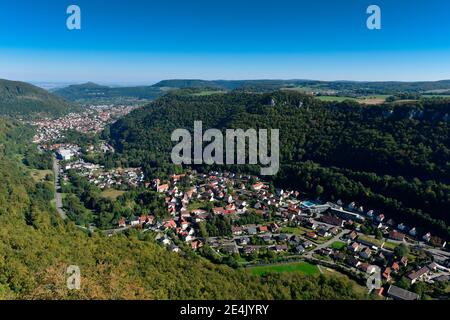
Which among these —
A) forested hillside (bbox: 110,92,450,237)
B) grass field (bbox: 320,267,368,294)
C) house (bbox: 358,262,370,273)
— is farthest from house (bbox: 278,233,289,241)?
forested hillside (bbox: 110,92,450,237)

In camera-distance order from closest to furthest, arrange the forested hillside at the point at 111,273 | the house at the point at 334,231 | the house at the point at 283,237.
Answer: the forested hillside at the point at 111,273
the house at the point at 283,237
the house at the point at 334,231

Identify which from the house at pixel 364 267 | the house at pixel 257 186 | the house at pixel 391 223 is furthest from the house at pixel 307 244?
the house at pixel 257 186

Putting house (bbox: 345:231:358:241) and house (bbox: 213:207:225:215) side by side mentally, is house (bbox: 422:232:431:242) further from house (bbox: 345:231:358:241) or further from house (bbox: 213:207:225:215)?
house (bbox: 213:207:225:215)

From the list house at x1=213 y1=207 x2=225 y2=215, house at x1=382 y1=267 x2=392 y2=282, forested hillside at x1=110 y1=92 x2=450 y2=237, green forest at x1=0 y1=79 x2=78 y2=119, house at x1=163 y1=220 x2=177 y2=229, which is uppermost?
green forest at x1=0 y1=79 x2=78 y2=119

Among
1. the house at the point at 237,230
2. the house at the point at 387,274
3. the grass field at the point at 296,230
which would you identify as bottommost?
the house at the point at 387,274

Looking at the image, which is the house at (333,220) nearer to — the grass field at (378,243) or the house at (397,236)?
the grass field at (378,243)

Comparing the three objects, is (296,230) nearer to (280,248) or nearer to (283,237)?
(283,237)
